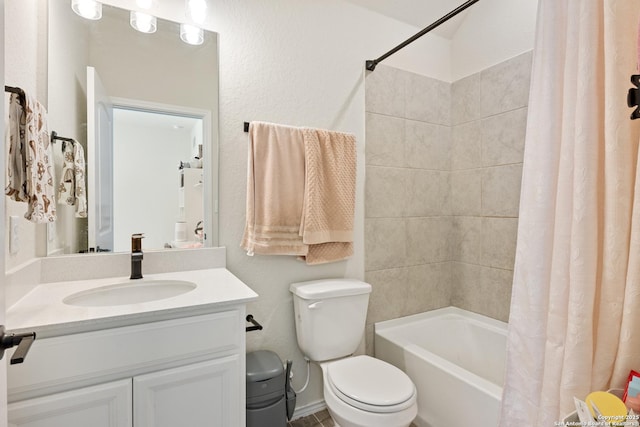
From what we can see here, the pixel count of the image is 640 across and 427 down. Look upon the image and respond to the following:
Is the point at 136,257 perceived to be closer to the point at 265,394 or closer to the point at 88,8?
the point at 265,394

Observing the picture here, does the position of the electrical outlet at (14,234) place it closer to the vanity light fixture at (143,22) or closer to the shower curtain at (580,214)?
the vanity light fixture at (143,22)

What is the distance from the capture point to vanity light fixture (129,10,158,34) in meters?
1.49

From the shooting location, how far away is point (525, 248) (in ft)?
3.26

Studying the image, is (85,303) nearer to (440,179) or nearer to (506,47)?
(440,179)

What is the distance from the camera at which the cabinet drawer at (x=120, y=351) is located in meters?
0.89

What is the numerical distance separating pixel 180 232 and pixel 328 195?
838mm

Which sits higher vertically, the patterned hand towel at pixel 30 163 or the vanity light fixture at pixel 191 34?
the vanity light fixture at pixel 191 34

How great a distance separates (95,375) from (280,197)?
42.6 inches

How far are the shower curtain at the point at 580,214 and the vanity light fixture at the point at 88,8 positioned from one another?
5.90 feet

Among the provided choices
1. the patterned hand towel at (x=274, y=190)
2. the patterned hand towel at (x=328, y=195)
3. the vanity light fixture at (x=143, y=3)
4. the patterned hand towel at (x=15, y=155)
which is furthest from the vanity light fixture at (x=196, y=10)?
the patterned hand towel at (x=15, y=155)

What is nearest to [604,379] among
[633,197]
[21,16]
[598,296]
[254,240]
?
[598,296]

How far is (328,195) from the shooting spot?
1.88 m

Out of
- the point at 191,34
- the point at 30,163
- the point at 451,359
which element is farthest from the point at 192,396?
the point at 451,359

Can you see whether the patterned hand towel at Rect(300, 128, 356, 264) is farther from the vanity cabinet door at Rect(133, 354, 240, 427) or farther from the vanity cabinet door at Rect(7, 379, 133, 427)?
the vanity cabinet door at Rect(7, 379, 133, 427)
